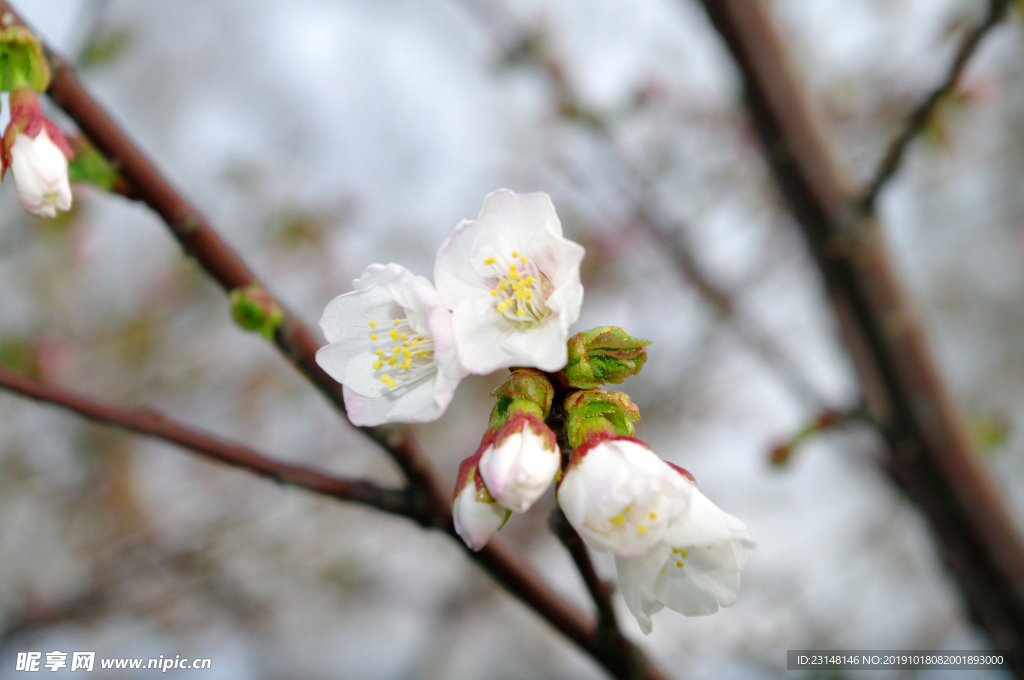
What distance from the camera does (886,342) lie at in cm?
160

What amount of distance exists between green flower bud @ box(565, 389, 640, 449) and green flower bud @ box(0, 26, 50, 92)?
75cm

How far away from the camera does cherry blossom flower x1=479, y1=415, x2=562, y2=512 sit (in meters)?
0.57

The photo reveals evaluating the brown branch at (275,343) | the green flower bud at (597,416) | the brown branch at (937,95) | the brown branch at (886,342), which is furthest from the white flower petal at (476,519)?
the brown branch at (886,342)

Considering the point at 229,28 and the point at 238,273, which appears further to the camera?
Answer: the point at 229,28

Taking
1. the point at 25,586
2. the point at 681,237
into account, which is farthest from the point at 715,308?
the point at 25,586

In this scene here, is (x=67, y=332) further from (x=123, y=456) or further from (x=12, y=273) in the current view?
(x=123, y=456)

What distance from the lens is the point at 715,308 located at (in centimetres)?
286

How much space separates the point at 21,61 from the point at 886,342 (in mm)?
1837

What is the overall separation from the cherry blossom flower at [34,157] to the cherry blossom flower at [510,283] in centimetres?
47

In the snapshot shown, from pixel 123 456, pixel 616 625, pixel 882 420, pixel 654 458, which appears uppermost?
pixel 654 458

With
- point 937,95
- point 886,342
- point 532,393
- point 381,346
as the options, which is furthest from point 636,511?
point 886,342

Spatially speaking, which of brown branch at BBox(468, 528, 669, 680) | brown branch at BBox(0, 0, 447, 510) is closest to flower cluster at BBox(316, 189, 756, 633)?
brown branch at BBox(0, 0, 447, 510)

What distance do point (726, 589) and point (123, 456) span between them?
3952 mm

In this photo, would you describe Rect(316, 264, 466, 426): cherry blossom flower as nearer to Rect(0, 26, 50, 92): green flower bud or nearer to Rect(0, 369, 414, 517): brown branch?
Rect(0, 369, 414, 517): brown branch
